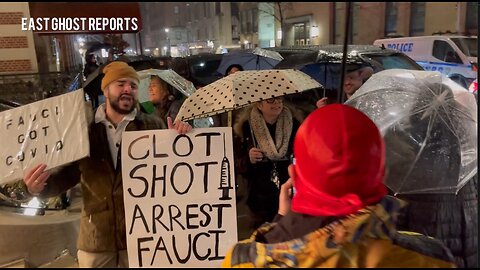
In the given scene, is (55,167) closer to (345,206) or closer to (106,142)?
(106,142)

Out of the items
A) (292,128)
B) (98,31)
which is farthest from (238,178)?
(98,31)

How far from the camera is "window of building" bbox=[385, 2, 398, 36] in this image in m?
20.6

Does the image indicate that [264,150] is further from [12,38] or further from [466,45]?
[466,45]

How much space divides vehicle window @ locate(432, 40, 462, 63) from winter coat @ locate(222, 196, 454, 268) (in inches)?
486

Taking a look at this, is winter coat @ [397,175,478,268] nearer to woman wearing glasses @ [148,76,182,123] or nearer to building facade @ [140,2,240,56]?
woman wearing glasses @ [148,76,182,123]

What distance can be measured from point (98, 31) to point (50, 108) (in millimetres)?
1687

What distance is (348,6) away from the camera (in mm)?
1550

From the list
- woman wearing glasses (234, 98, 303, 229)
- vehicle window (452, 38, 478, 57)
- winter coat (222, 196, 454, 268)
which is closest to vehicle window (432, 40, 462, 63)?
vehicle window (452, 38, 478, 57)

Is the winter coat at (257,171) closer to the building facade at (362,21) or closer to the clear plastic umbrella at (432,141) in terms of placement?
the clear plastic umbrella at (432,141)

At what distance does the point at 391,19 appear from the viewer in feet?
68.7

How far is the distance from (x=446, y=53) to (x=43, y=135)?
12.5 meters

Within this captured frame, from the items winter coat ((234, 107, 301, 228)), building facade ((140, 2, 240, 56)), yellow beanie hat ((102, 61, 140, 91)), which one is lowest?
winter coat ((234, 107, 301, 228))

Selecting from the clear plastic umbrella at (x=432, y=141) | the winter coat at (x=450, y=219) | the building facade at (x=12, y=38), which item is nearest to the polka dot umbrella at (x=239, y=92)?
the clear plastic umbrella at (x=432, y=141)

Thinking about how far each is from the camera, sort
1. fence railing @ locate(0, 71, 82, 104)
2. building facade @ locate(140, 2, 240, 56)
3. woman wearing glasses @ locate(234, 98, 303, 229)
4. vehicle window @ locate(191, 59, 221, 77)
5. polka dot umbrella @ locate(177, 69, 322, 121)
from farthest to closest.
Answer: building facade @ locate(140, 2, 240, 56), vehicle window @ locate(191, 59, 221, 77), fence railing @ locate(0, 71, 82, 104), woman wearing glasses @ locate(234, 98, 303, 229), polka dot umbrella @ locate(177, 69, 322, 121)
